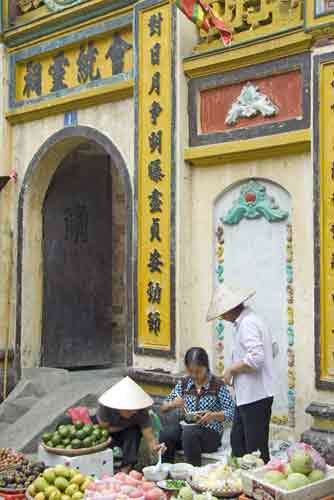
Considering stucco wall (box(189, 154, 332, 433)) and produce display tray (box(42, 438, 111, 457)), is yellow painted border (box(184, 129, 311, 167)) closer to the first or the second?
stucco wall (box(189, 154, 332, 433))

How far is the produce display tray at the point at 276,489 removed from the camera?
3830 mm

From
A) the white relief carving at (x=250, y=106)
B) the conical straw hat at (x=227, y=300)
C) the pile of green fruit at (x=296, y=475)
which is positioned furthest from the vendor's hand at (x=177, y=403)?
the white relief carving at (x=250, y=106)

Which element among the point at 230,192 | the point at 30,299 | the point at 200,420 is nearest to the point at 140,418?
the point at 200,420

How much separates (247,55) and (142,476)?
12.0 ft

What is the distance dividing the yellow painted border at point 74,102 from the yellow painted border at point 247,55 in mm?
905

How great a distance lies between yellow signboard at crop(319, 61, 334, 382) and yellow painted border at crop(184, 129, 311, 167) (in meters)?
0.24

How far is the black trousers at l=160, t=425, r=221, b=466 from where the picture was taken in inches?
215

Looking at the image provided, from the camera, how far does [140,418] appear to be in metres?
5.63

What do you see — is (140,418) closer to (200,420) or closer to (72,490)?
(200,420)

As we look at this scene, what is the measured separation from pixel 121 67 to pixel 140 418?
383cm

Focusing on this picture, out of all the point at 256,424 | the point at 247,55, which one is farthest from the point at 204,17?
the point at 256,424

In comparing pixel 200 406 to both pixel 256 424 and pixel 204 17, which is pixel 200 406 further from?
pixel 204 17

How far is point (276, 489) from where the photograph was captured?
3863 mm

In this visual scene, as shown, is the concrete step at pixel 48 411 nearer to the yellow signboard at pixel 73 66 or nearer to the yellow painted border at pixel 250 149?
the yellow painted border at pixel 250 149
